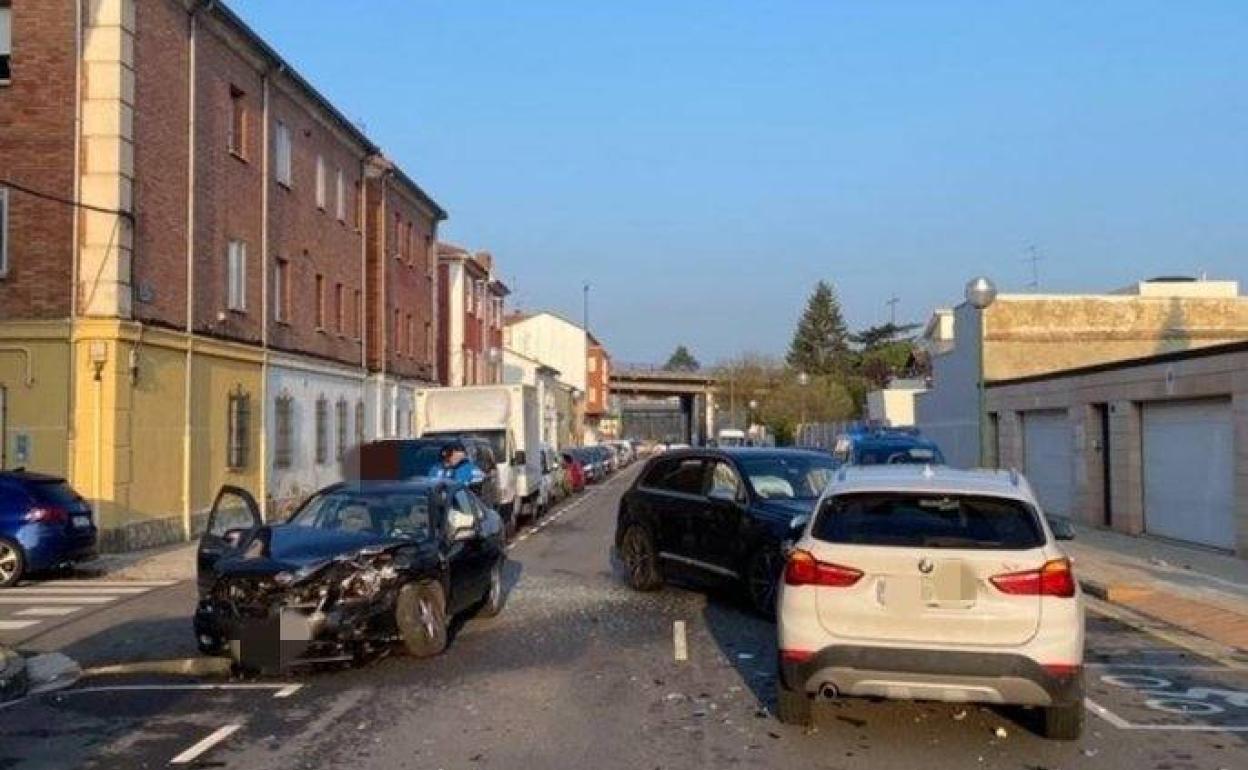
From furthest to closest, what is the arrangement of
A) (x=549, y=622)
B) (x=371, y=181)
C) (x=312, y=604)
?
(x=371, y=181) < (x=549, y=622) < (x=312, y=604)

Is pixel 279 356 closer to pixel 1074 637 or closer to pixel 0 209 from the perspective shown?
pixel 0 209

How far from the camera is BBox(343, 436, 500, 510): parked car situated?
22562 mm

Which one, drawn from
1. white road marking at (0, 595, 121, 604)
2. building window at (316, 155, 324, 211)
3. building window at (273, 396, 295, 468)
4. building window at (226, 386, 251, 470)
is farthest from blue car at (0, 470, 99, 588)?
building window at (316, 155, 324, 211)

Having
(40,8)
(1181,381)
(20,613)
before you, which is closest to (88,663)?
(20,613)

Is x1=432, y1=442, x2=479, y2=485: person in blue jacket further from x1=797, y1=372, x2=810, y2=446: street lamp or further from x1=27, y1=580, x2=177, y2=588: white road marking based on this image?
x1=797, y1=372, x2=810, y2=446: street lamp

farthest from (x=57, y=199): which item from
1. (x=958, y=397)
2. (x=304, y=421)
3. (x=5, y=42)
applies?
(x=958, y=397)

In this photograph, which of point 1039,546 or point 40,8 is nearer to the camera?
point 1039,546

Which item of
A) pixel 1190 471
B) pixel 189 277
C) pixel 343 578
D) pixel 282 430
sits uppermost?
pixel 189 277

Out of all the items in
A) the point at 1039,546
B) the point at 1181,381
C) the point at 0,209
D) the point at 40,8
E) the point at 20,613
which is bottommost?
the point at 20,613

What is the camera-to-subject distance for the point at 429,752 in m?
7.39

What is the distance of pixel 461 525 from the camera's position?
11.9m

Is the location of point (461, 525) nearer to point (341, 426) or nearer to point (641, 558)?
point (641, 558)

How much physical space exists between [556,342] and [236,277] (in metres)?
81.0

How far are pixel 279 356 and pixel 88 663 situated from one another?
60.2ft
